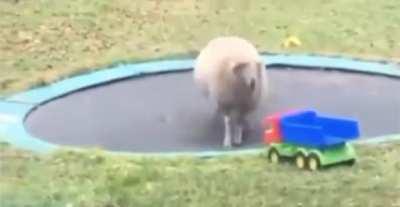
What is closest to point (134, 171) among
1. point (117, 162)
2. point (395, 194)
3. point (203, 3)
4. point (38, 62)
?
point (117, 162)

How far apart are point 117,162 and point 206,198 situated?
2.17ft

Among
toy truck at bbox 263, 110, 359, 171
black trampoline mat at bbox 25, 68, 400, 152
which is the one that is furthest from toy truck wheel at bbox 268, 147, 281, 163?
black trampoline mat at bbox 25, 68, 400, 152

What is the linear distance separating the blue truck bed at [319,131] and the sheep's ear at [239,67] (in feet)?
1.74

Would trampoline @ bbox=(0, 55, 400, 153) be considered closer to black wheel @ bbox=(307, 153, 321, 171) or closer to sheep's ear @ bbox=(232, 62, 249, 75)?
sheep's ear @ bbox=(232, 62, 249, 75)

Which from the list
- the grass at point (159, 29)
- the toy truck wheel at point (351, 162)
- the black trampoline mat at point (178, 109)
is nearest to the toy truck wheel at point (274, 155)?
the toy truck wheel at point (351, 162)

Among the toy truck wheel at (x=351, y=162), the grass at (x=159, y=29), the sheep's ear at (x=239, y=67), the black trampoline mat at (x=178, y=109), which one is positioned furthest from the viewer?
the grass at (x=159, y=29)

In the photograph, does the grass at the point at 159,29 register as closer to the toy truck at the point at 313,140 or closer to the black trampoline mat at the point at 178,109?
the black trampoline mat at the point at 178,109

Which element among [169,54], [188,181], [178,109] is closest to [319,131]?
[188,181]

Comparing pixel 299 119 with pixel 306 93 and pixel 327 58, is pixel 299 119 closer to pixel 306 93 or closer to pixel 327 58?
pixel 306 93

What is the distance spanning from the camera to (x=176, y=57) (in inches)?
328

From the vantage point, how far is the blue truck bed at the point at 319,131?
5699 millimetres

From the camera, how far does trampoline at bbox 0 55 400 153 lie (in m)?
6.41

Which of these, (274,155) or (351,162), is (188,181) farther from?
(351,162)

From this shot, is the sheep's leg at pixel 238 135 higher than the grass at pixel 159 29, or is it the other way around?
the grass at pixel 159 29
